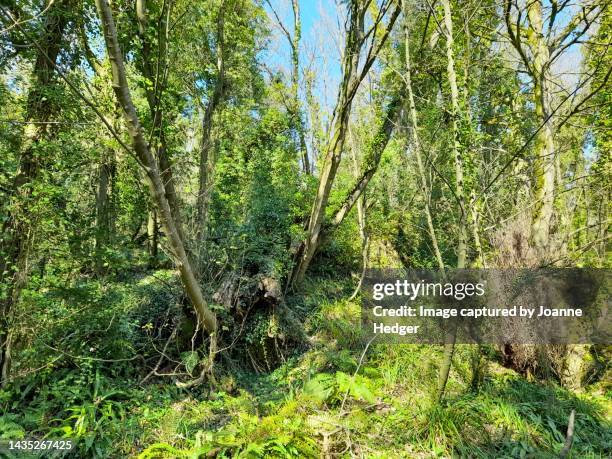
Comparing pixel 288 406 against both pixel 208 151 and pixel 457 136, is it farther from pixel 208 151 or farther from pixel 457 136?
pixel 208 151

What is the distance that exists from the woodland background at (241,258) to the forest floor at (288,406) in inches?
1.0

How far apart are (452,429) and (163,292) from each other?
4.18m

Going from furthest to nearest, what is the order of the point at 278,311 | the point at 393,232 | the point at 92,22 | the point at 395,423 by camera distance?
the point at 393,232 → the point at 278,311 → the point at 92,22 → the point at 395,423

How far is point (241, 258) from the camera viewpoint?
5.65 meters

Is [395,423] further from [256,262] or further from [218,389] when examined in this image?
[256,262]

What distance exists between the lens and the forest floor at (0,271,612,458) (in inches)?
110

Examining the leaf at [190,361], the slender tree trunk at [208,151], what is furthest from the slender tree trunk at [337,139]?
the leaf at [190,361]

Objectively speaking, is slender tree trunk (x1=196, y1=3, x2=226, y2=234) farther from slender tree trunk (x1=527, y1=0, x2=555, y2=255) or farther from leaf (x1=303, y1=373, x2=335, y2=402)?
slender tree trunk (x1=527, y1=0, x2=555, y2=255)

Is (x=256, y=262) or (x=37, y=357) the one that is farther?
(x=256, y=262)

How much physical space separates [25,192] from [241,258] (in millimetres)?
3018

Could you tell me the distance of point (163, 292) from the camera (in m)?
5.03

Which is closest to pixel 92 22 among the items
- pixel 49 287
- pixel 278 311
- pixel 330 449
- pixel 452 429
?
pixel 49 287

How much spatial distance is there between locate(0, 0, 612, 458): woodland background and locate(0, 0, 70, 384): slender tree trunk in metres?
0.02

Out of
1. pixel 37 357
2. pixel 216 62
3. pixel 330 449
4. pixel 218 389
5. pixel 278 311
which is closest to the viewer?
pixel 330 449
